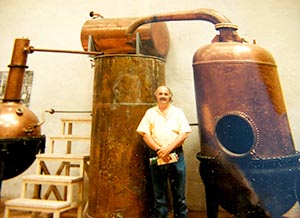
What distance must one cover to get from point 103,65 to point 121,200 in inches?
60.3

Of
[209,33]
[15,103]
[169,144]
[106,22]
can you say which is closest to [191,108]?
[209,33]

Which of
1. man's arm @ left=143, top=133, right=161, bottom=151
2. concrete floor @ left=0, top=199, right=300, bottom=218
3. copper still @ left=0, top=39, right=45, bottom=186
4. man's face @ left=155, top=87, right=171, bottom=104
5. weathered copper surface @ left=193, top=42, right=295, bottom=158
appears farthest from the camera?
concrete floor @ left=0, top=199, right=300, bottom=218

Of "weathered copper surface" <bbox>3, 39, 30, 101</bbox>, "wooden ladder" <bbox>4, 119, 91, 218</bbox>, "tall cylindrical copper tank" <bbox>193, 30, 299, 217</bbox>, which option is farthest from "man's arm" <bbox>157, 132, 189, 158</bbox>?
"weathered copper surface" <bbox>3, 39, 30, 101</bbox>

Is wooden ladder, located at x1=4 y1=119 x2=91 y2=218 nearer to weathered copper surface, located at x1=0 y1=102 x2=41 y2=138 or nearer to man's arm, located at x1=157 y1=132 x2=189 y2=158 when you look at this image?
weathered copper surface, located at x1=0 y1=102 x2=41 y2=138

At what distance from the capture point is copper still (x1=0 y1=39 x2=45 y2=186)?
10.7 ft

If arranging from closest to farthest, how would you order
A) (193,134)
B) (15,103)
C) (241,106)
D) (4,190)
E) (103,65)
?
(241,106) < (103,65) < (15,103) < (193,134) < (4,190)

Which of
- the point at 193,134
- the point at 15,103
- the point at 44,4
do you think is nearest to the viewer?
the point at 15,103

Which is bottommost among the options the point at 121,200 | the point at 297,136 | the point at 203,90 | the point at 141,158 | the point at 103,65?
the point at 121,200

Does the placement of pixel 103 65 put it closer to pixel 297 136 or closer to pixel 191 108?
pixel 191 108

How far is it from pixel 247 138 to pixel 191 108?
138 centimetres

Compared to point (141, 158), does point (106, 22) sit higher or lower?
higher

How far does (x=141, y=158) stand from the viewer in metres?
3.05

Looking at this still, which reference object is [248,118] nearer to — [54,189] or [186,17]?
[186,17]

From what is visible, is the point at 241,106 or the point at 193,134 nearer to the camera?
the point at 241,106
